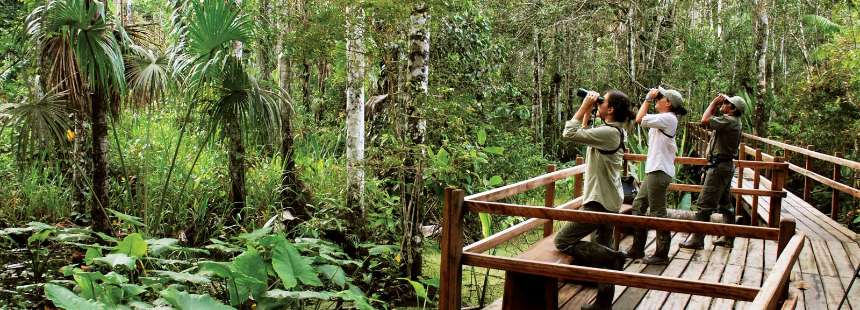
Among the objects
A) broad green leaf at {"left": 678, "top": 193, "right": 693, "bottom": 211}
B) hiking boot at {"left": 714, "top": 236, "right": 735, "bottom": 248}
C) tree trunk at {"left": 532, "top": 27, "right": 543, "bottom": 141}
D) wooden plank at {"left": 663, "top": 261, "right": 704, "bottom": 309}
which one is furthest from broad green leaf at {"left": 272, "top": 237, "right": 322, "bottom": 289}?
tree trunk at {"left": 532, "top": 27, "right": 543, "bottom": 141}

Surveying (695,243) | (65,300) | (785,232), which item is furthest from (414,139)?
(785,232)

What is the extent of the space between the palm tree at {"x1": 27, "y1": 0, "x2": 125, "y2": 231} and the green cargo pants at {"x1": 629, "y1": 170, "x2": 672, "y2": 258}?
4613 millimetres

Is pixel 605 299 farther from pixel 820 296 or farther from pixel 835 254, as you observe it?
pixel 835 254

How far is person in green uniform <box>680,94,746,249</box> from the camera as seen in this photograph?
240 inches

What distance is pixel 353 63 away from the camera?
768 cm

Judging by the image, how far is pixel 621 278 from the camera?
11.1 feet

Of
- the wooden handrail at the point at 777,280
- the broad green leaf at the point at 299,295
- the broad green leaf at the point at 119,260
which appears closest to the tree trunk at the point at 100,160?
the broad green leaf at the point at 119,260

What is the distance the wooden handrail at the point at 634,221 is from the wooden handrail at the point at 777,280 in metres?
0.19

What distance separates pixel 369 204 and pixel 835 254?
15.0 feet

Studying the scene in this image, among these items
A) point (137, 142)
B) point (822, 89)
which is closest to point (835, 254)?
point (137, 142)

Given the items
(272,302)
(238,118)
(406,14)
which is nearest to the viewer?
(272,302)

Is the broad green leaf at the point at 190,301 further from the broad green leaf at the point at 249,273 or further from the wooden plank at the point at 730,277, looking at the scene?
the wooden plank at the point at 730,277

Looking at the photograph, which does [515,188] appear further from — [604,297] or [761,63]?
[761,63]

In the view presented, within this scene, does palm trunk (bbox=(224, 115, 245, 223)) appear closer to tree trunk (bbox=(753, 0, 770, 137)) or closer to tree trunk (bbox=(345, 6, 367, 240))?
tree trunk (bbox=(345, 6, 367, 240))
